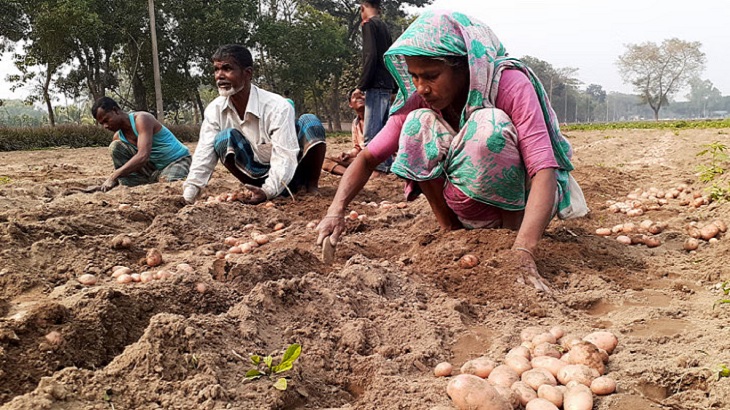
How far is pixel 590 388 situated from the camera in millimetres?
1503

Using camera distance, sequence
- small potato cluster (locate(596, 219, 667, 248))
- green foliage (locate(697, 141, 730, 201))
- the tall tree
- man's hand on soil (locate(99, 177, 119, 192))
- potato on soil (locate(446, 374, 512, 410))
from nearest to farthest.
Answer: potato on soil (locate(446, 374, 512, 410)) → small potato cluster (locate(596, 219, 667, 248)) → green foliage (locate(697, 141, 730, 201)) → man's hand on soil (locate(99, 177, 119, 192)) → the tall tree

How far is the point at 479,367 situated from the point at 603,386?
32 centimetres

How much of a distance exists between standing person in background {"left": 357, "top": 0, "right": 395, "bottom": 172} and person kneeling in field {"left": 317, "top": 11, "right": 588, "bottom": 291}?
3.30 metres

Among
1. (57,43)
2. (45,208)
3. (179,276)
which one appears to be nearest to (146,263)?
(179,276)

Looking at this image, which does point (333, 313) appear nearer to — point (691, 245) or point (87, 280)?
point (87, 280)

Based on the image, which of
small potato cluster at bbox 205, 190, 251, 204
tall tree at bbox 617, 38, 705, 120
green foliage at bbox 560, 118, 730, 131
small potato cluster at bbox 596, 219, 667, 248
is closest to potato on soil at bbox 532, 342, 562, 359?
small potato cluster at bbox 596, 219, 667, 248

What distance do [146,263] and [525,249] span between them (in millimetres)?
1919

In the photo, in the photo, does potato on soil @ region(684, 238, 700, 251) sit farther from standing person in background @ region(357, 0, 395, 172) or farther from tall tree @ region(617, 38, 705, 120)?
tall tree @ region(617, 38, 705, 120)

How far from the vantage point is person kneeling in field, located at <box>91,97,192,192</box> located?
5.46 metres

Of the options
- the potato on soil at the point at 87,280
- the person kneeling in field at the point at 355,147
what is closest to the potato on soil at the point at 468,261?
the potato on soil at the point at 87,280

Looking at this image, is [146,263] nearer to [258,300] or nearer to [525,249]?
[258,300]

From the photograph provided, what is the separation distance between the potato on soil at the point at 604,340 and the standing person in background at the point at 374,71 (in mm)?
4478

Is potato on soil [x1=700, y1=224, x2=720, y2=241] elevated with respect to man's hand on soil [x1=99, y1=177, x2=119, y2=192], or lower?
lower

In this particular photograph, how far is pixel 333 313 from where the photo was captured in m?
1.99
